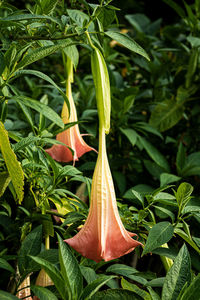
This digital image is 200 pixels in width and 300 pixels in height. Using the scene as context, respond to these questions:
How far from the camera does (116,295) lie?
0.61 meters

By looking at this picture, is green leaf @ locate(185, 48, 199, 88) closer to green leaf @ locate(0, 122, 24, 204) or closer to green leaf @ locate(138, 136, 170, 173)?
green leaf @ locate(138, 136, 170, 173)

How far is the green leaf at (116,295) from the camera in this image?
1.97 ft

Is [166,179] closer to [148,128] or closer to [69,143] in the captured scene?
[148,128]

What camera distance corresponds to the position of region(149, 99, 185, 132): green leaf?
1570mm

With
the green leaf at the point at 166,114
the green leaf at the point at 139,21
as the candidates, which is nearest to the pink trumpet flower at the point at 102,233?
the green leaf at the point at 166,114

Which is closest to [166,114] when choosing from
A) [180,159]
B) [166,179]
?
[180,159]

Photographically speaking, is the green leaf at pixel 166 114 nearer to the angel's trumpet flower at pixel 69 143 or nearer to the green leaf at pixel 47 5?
the angel's trumpet flower at pixel 69 143

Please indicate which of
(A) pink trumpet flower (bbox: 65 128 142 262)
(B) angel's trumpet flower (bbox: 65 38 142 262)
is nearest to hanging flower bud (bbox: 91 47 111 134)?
(B) angel's trumpet flower (bbox: 65 38 142 262)

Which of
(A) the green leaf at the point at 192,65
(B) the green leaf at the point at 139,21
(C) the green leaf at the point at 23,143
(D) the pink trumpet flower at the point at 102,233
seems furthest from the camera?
(B) the green leaf at the point at 139,21

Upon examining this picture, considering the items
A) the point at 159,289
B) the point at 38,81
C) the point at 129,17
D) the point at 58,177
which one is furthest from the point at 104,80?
the point at 129,17

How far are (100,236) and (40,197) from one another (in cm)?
29

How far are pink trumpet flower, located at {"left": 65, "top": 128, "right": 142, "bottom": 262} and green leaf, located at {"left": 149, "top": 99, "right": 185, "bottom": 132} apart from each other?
0.91 metres

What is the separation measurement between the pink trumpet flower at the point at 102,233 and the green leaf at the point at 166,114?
91cm

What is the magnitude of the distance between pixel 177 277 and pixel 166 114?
1.03 metres
